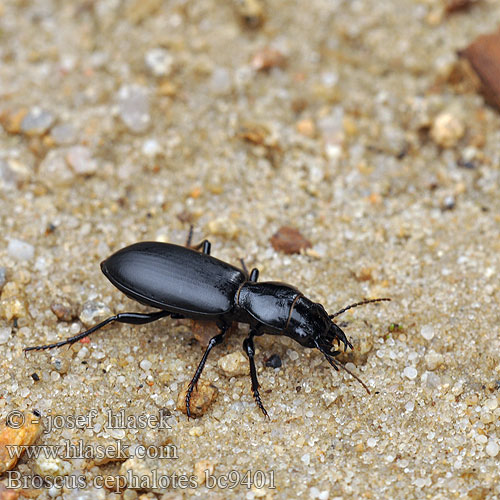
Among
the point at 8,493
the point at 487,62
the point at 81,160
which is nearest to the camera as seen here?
the point at 8,493

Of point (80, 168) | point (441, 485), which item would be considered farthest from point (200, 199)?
point (441, 485)

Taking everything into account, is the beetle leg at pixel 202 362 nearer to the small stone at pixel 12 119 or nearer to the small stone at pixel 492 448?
the small stone at pixel 492 448

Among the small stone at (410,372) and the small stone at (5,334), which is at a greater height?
the small stone at (410,372)

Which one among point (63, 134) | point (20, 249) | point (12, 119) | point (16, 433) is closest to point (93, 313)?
point (20, 249)

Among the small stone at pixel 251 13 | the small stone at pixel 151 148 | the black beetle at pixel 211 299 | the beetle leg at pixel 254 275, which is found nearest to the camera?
the black beetle at pixel 211 299

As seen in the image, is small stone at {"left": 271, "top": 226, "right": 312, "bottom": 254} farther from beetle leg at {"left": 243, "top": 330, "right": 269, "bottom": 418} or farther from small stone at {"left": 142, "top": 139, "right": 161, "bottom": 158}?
small stone at {"left": 142, "top": 139, "right": 161, "bottom": 158}

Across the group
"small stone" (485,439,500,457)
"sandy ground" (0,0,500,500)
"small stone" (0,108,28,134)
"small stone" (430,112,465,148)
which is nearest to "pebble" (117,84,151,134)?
"sandy ground" (0,0,500,500)

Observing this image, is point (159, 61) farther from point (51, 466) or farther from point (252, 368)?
point (51, 466)

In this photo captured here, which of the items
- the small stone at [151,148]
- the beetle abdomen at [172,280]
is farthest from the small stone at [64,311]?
the small stone at [151,148]
